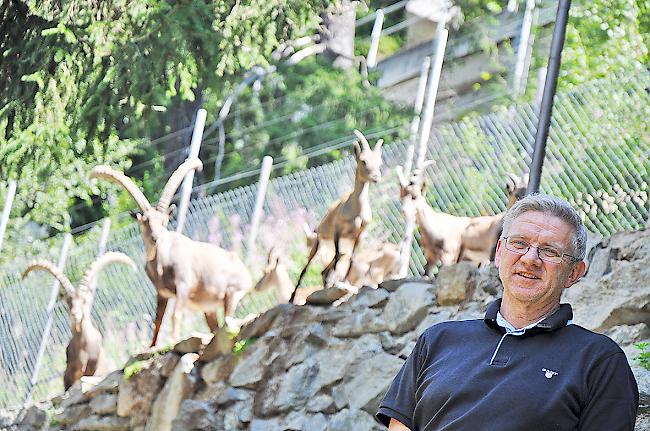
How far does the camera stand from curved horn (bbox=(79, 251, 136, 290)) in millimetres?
8023

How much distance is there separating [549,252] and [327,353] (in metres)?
3.10

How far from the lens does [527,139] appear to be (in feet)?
21.7

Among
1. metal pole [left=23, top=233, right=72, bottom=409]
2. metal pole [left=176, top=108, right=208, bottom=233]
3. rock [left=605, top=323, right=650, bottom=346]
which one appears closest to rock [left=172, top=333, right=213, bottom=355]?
metal pole [left=176, top=108, right=208, bottom=233]

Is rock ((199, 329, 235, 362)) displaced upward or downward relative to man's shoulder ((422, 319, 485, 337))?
downward

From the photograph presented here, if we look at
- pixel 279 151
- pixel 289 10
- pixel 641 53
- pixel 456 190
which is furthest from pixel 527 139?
pixel 279 151

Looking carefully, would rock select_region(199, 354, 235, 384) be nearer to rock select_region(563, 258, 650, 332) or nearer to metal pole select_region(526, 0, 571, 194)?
metal pole select_region(526, 0, 571, 194)

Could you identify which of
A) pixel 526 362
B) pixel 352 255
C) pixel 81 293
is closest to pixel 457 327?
pixel 526 362

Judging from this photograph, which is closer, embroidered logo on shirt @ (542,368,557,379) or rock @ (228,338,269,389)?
embroidered logo on shirt @ (542,368,557,379)

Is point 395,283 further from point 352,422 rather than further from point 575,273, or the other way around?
point 575,273

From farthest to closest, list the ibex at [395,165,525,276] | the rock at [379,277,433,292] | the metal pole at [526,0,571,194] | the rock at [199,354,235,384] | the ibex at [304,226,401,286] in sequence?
the ibex at [304,226,401,286] < the rock at [199,354,235,384] < the ibex at [395,165,525,276] < the rock at [379,277,433,292] < the metal pole at [526,0,571,194]

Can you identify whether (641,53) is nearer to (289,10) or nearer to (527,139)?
(527,139)

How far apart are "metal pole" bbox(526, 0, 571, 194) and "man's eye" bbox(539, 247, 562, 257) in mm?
2599

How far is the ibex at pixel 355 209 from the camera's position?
637 centimetres

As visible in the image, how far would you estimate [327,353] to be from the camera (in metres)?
5.79
